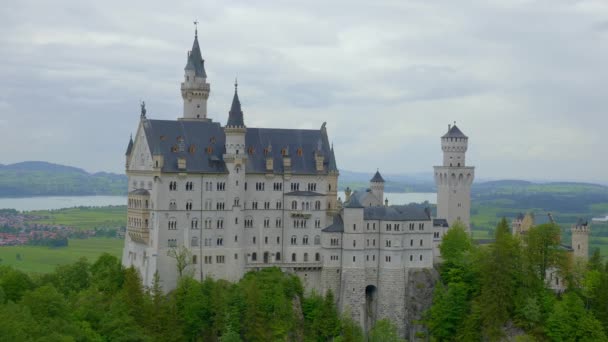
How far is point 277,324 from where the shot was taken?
98375 millimetres

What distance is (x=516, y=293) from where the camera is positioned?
104 m

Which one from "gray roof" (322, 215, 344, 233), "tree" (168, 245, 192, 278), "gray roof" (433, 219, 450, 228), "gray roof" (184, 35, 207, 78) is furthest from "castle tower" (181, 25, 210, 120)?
"gray roof" (433, 219, 450, 228)

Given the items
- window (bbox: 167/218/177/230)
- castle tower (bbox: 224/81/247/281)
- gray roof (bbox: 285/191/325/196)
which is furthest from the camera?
gray roof (bbox: 285/191/325/196)

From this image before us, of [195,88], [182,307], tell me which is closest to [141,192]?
[182,307]

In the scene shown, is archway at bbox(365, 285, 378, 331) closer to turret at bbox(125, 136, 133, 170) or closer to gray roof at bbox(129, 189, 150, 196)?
gray roof at bbox(129, 189, 150, 196)

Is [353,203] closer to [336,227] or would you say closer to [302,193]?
[336,227]

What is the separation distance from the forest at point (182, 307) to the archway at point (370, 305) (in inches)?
88.7

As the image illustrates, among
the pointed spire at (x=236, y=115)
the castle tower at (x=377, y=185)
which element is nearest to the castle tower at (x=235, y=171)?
the pointed spire at (x=236, y=115)

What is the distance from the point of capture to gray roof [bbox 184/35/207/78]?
114 m

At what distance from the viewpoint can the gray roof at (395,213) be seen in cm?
10744

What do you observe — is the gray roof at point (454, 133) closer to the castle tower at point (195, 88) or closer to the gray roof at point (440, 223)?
the gray roof at point (440, 223)

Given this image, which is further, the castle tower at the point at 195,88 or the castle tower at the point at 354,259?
the castle tower at the point at 195,88

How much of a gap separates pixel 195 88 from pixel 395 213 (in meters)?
29.3

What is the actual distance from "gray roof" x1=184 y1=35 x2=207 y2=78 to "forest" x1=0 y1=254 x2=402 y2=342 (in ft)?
84.5
